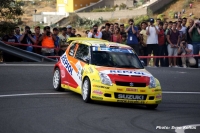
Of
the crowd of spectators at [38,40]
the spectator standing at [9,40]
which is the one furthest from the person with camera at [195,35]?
the spectator standing at [9,40]

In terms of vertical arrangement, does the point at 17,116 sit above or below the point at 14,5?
below

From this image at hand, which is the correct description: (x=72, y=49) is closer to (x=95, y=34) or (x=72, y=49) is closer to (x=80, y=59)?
(x=80, y=59)

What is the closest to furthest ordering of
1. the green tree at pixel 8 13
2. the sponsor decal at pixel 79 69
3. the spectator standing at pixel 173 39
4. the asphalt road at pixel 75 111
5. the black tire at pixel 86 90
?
the asphalt road at pixel 75 111, the black tire at pixel 86 90, the sponsor decal at pixel 79 69, the spectator standing at pixel 173 39, the green tree at pixel 8 13

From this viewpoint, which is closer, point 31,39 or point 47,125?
point 47,125

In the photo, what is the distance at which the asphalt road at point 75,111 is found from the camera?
42.7 feet

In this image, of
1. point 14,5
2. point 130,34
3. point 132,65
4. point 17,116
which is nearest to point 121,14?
point 14,5

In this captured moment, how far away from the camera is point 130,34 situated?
28.1 m

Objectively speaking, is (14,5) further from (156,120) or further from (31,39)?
(156,120)

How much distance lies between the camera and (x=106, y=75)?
1631 cm

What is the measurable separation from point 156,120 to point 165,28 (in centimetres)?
1561

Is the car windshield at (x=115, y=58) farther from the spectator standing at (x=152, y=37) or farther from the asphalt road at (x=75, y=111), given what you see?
the spectator standing at (x=152, y=37)

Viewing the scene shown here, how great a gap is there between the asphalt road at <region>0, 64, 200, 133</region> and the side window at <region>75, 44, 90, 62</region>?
108cm

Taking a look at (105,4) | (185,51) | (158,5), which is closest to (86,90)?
(185,51)

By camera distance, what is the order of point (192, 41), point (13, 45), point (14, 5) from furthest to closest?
point (14, 5)
point (192, 41)
point (13, 45)
